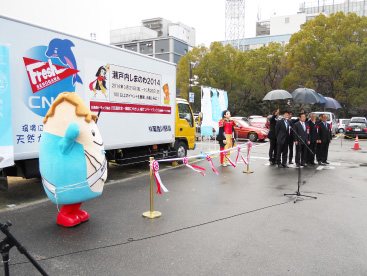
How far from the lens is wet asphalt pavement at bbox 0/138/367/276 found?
3525mm

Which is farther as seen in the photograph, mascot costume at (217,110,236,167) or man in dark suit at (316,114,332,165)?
man in dark suit at (316,114,332,165)

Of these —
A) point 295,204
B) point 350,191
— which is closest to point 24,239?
point 295,204

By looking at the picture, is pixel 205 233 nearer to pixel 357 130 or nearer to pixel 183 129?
pixel 183 129

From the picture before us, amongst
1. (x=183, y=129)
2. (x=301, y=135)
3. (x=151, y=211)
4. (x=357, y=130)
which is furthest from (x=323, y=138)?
(x=357, y=130)

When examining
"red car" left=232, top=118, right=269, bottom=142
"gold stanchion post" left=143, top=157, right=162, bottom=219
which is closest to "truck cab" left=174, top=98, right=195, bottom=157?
"gold stanchion post" left=143, top=157, right=162, bottom=219

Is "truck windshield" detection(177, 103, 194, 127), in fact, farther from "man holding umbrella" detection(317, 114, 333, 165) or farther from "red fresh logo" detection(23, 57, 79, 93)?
"red fresh logo" detection(23, 57, 79, 93)

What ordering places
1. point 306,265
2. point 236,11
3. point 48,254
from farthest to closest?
point 236,11 < point 48,254 < point 306,265

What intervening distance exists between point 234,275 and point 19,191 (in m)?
5.51

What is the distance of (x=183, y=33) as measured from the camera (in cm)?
7669

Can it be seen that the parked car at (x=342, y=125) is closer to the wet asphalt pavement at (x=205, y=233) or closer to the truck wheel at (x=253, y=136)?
the truck wheel at (x=253, y=136)

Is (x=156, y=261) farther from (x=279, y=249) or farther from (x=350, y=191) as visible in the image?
(x=350, y=191)

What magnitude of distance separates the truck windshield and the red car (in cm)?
921

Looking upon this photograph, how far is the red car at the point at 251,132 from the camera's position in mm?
19312

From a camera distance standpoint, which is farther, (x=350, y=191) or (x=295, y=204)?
(x=350, y=191)
